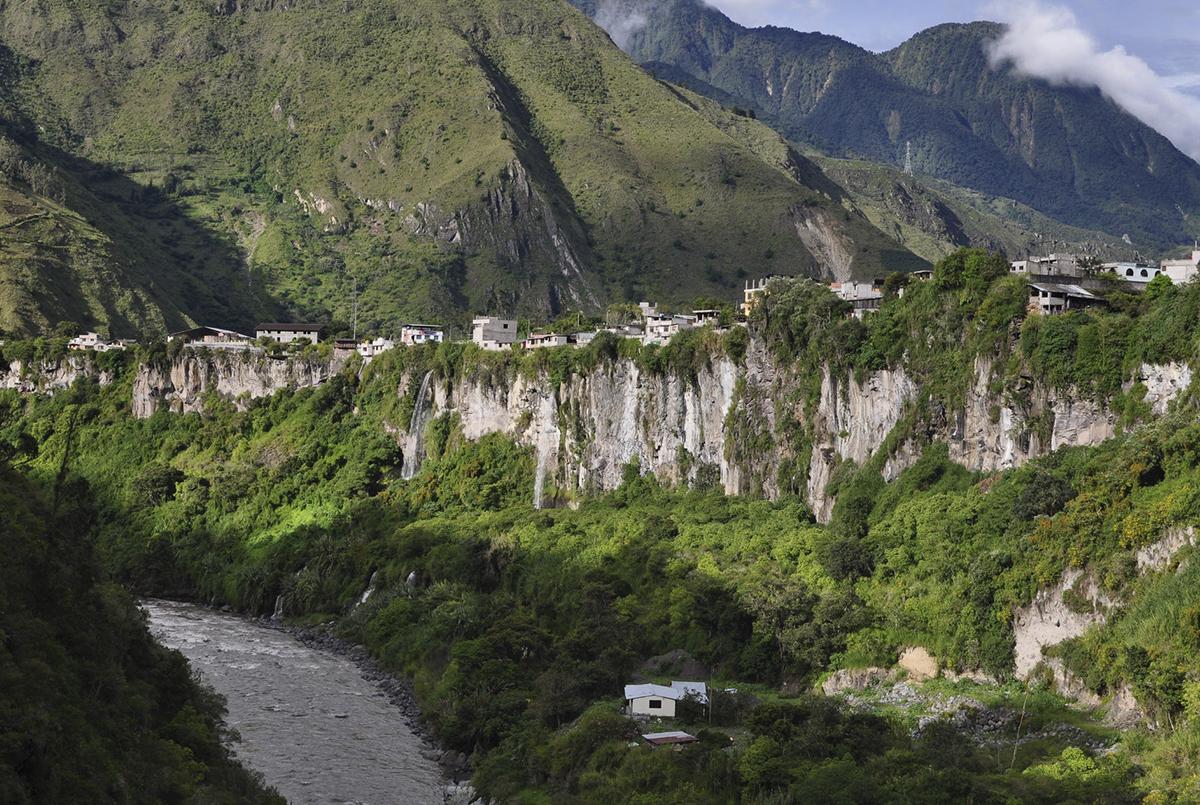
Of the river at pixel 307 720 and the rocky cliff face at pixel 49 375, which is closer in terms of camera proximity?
the river at pixel 307 720

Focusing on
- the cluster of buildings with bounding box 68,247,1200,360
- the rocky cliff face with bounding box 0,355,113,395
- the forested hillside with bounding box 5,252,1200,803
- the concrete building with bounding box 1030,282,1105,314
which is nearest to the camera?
the forested hillside with bounding box 5,252,1200,803

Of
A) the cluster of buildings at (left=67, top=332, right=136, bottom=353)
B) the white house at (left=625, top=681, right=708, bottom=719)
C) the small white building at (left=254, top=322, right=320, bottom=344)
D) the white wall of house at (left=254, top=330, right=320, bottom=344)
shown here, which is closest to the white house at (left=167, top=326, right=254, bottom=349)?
the white wall of house at (left=254, top=330, right=320, bottom=344)

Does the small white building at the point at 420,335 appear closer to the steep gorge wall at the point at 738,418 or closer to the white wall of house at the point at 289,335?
the steep gorge wall at the point at 738,418

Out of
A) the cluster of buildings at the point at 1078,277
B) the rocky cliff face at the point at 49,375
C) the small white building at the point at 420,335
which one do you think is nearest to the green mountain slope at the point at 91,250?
the rocky cliff face at the point at 49,375

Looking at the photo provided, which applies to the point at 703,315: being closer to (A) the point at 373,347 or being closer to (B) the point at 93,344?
(A) the point at 373,347

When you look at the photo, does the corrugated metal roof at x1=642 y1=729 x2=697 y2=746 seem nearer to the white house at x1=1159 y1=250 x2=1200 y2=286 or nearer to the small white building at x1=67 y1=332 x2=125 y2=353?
the white house at x1=1159 y1=250 x2=1200 y2=286
